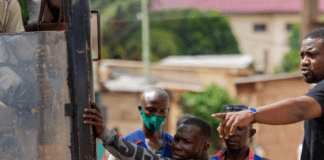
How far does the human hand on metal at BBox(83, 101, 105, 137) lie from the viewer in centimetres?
241

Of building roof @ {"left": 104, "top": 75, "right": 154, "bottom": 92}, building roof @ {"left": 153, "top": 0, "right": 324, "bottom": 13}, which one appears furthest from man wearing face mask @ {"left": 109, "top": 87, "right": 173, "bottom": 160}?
building roof @ {"left": 153, "top": 0, "right": 324, "bottom": 13}

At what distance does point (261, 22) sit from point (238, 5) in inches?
79.0

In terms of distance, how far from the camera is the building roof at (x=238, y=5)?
114 ft

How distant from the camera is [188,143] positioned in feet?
9.98

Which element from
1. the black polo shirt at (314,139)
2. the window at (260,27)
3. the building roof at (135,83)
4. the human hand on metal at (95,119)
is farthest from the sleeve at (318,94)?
the window at (260,27)

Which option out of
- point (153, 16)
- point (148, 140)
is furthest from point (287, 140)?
point (153, 16)

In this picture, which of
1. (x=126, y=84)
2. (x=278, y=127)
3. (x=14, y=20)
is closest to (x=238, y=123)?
(x=14, y=20)

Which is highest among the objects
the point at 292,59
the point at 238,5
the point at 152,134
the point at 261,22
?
the point at 238,5

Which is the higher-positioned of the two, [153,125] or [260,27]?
[260,27]

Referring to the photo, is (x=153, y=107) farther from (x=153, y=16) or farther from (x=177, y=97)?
(x=153, y=16)

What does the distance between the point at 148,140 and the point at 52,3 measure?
1472 mm

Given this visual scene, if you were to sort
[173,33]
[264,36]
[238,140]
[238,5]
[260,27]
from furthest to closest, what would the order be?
[264,36]
[260,27]
[238,5]
[173,33]
[238,140]

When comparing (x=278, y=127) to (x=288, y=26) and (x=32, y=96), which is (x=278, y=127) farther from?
(x=288, y=26)

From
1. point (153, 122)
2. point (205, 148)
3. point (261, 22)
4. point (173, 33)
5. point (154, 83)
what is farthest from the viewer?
point (261, 22)
